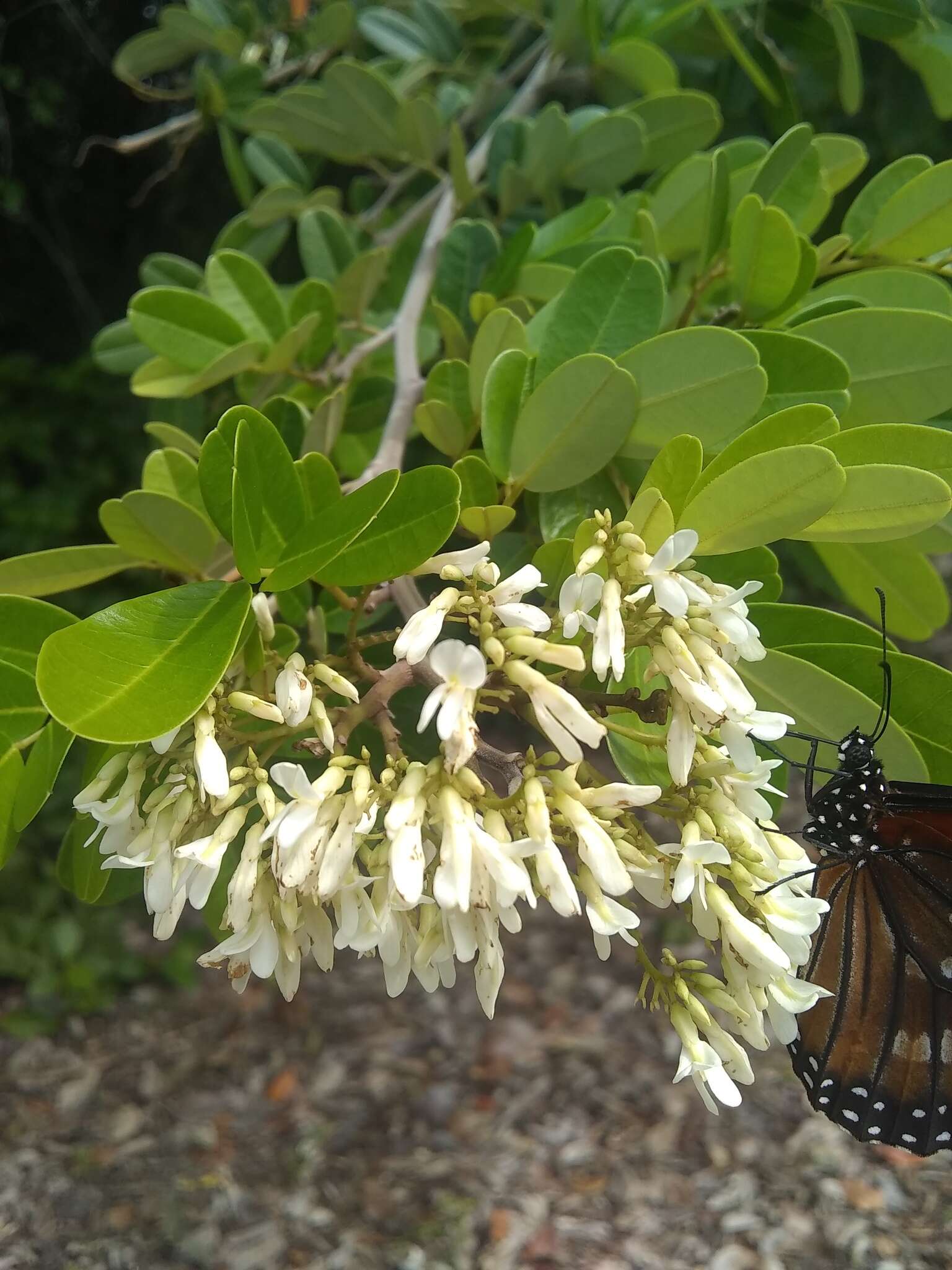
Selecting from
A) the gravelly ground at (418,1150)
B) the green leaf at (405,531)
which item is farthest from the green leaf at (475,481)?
the gravelly ground at (418,1150)

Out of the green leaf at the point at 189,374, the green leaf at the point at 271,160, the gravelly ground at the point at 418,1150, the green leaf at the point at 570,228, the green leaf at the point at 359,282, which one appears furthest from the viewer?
the gravelly ground at the point at 418,1150

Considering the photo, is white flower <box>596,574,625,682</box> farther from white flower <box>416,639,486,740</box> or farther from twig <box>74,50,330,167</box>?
twig <box>74,50,330,167</box>

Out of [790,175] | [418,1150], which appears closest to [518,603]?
[790,175]

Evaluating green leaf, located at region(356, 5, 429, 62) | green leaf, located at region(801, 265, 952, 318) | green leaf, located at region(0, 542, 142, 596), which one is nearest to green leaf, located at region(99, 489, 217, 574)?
green leaf, located at region(0, 542, 142, 596)

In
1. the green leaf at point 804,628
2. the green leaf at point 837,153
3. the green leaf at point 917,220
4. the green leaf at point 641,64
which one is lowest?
the green leaf at point 804,628

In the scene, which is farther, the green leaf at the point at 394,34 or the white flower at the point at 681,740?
the green leaf at the point at 394,34

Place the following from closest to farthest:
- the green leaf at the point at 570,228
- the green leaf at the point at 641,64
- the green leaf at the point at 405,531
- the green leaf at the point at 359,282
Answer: the green leaf at the point at 405,531, the green leaf at the point at 570,228, the green leaf at the point at 359,282, the green leaf at the point at 641,64

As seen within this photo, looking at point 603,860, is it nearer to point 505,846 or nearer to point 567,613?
point 505,846

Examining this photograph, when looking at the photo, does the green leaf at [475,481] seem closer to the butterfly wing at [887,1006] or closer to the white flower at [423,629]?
the white flower at [423,629]
